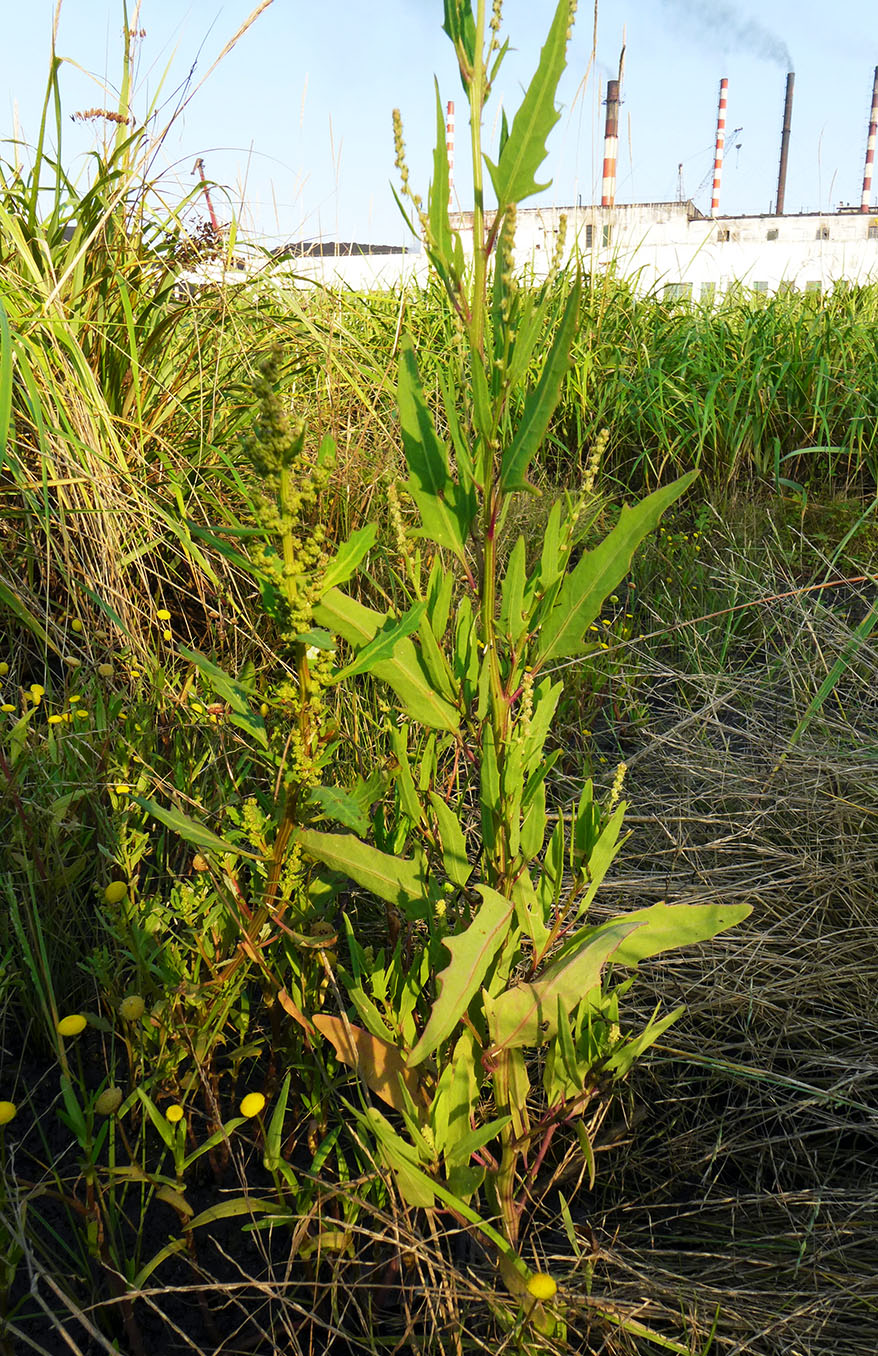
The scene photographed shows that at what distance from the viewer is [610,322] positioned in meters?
3.56

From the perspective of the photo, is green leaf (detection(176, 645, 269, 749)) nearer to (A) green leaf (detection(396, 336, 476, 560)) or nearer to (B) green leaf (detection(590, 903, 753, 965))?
(A) green leaf (detection(396, 336, 476, 560))

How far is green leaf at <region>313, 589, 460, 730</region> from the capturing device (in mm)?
791

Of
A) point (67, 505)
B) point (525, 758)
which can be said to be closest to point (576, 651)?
point (525, 758)

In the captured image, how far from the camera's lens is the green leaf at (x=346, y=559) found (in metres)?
0.80

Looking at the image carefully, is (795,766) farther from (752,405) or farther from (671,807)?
(752,405)

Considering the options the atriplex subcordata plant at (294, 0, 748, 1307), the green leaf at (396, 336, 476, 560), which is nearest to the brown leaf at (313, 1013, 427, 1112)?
the atriplex subcordata plant at (294, 0, 748, 1307)

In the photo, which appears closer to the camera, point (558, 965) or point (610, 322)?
point (558, 965)

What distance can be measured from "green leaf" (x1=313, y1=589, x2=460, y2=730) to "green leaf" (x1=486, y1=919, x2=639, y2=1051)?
9.3 inches

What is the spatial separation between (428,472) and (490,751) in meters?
0.24

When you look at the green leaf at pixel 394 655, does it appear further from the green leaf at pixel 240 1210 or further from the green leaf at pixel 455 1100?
the green leaf at pixel 240 1210

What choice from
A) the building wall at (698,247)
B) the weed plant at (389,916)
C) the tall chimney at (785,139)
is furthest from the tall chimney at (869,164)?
the weed plant at (389,916)

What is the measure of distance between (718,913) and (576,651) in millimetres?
258

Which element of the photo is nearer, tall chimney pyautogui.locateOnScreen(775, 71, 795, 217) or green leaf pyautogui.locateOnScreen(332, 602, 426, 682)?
green leaf pyautogui.locateOnScreen(332, 602, 426, 682)

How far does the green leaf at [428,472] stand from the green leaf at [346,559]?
0.06 m
